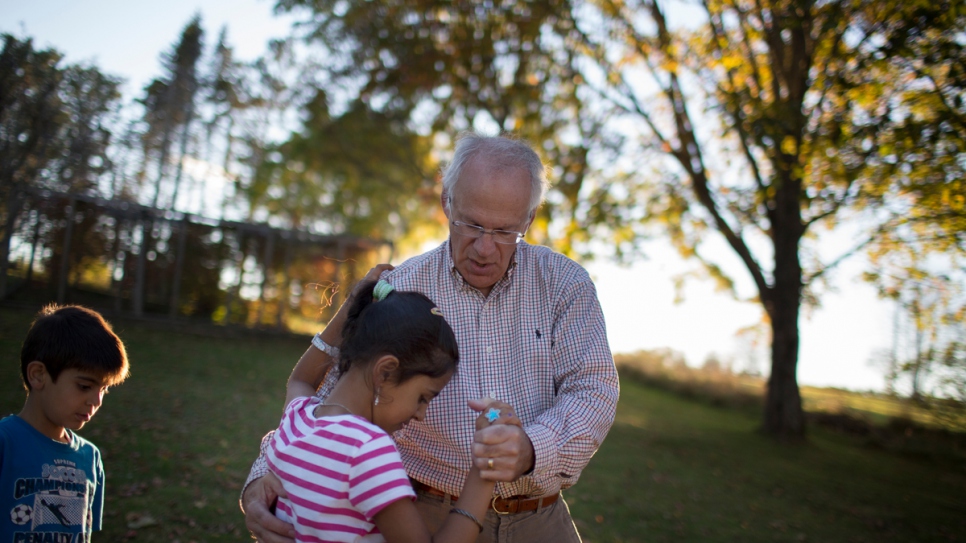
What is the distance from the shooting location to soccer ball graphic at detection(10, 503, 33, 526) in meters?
2.62

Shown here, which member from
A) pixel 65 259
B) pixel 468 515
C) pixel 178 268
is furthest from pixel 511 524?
pixel 178 268

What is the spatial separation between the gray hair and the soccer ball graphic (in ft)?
6.96

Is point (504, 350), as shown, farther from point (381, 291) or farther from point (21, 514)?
point (21, 514)

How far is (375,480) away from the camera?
1.85m

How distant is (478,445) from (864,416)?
17165 millimetres

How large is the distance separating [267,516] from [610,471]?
25.8 feet

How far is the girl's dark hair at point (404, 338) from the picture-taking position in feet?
6.82

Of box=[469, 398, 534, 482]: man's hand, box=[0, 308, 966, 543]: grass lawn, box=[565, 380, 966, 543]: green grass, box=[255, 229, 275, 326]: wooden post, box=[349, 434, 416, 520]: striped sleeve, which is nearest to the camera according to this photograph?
box=[349, 434, 416, 520]: striped sleeve

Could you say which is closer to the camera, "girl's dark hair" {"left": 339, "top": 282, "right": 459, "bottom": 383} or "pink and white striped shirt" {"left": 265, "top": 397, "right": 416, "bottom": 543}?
"pink and white striped shirt" {"left": 265, "top": 397, "right": 416, "bottom": 543}

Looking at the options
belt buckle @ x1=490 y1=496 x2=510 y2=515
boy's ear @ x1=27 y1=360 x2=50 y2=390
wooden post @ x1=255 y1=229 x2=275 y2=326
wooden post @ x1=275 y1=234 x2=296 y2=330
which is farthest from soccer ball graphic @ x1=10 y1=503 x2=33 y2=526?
wooden post @ x1=275 y1=234 x2=296 y2=330

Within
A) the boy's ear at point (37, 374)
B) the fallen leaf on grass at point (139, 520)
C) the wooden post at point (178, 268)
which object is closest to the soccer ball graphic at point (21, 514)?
the boy's ear at point (37, 374)

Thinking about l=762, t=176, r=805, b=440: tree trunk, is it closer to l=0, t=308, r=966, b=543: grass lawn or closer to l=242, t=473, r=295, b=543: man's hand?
l=0, t=308, r=966, b=543: grass lawn

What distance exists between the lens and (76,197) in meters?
13.8

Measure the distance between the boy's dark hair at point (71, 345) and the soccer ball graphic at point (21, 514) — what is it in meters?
0.51
